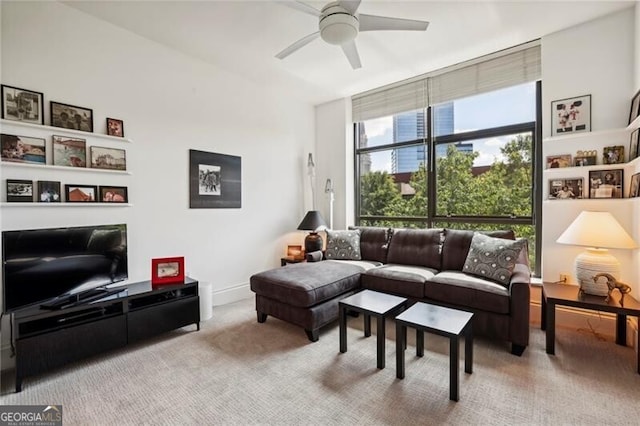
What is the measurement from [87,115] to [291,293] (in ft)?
7.98

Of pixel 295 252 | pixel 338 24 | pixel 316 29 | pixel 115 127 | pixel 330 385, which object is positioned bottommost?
pixel 330 385

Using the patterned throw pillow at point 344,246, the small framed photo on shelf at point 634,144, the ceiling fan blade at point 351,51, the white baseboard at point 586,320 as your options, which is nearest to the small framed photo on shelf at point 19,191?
the ceiling fan blade at point 351,51

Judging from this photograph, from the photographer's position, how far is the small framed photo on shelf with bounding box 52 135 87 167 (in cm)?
247

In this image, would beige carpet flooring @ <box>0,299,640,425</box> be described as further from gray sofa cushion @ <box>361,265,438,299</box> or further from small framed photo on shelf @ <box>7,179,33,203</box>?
small framed photo on shelf @ <box>7,179,33,203</box>

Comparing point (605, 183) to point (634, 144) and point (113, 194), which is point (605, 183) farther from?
point (113, 194)

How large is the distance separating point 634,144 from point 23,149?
5018mm

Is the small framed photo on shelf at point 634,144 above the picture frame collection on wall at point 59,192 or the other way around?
above

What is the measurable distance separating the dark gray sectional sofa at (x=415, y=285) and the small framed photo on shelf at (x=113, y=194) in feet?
4.82

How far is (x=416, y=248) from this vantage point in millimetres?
3551

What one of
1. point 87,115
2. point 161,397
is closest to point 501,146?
point 161,397

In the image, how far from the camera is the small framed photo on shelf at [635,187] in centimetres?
242

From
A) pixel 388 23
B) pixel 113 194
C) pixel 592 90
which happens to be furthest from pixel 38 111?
pixel 592 90

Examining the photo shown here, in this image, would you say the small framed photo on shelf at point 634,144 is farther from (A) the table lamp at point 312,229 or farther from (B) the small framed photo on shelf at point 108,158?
(B) the small framed photo on shelf at point 108,158

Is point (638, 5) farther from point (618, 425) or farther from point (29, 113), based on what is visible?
point (29, 113)
